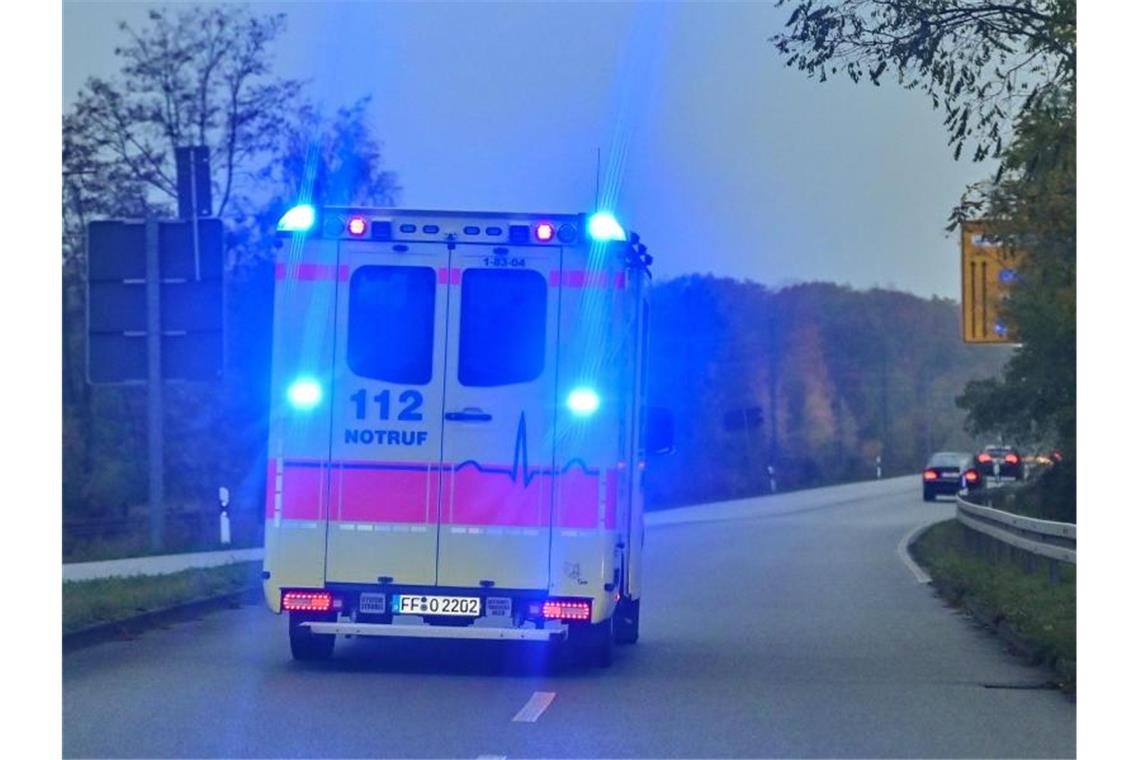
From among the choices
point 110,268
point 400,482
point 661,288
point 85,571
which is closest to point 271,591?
point 400,482

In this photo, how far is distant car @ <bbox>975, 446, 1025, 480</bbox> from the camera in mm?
54062

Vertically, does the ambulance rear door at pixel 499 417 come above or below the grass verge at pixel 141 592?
above

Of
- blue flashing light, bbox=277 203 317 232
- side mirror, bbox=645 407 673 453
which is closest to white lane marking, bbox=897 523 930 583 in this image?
side mirror, bbox=645 407 673 453

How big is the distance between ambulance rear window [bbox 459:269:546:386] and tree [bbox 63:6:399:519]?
21.3 meters

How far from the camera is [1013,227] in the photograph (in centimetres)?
1700

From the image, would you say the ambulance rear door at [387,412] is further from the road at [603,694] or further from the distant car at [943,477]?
the distant car at [943,477]

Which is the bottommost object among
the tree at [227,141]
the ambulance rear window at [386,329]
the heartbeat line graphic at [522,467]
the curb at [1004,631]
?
the curb at [1004,631]

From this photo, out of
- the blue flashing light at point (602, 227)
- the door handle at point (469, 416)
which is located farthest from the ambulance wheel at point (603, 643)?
the blue flashing light at point (602, 227)

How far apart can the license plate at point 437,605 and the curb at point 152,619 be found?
10.2ft

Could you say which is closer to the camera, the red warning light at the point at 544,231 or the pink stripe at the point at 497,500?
the pink stripe at the point at 497,500

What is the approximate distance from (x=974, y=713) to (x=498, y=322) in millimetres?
3971

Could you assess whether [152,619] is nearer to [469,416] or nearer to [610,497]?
[469,416]

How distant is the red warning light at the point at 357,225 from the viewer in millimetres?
12070

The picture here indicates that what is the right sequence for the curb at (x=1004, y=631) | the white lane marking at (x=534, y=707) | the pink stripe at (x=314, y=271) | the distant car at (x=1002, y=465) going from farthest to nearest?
the distant car at (x=1002, y=465) < the curb at (x=1004, y=631) < the pink stripe at (x=314, y=271) < the white lane marking at (x=534, y=707)
